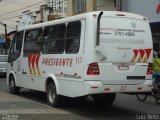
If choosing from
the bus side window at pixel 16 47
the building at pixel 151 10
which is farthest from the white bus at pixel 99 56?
the building at pixel 151 10

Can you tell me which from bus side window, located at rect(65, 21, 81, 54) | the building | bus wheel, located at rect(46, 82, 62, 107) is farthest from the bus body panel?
the building

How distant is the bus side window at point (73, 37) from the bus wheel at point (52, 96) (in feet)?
4.87

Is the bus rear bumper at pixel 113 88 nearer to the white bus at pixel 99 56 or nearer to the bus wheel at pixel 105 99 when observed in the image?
the white bus at pixel 99 56

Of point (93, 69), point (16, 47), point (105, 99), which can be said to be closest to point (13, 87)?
point (16, 47)

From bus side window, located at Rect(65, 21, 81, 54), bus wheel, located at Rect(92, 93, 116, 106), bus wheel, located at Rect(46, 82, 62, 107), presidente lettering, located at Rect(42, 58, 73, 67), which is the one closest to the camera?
bus side window, located at Rect(65, 21, 81, 54)

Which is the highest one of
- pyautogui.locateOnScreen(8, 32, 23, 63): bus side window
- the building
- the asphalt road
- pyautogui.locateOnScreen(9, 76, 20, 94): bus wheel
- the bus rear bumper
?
the building

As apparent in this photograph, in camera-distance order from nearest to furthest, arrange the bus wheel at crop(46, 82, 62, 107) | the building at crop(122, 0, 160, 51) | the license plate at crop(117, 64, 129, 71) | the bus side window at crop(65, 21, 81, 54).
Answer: the license plate at crop(117, 64, 129, 71) < the bus side window at crop(65, 21, 81, 54) < the bus wheel at crop(46, 82, 62, 107) < the building at crop(122, 0, 160, 51)

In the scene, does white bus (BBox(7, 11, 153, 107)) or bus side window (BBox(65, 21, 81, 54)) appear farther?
bus side window (BBox(65, 21, 81, 54))

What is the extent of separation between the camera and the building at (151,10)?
72.8 feet

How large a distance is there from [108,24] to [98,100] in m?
3.61

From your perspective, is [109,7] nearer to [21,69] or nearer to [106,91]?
[21,69]

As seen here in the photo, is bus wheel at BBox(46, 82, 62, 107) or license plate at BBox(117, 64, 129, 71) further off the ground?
license plate at BBox(117, 64, 129, 71)

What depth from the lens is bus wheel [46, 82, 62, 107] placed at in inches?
489

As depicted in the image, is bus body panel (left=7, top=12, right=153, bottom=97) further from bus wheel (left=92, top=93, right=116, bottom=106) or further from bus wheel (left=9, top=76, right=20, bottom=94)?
bus wheel (left=9, top=76, right=20, bottom=94)
